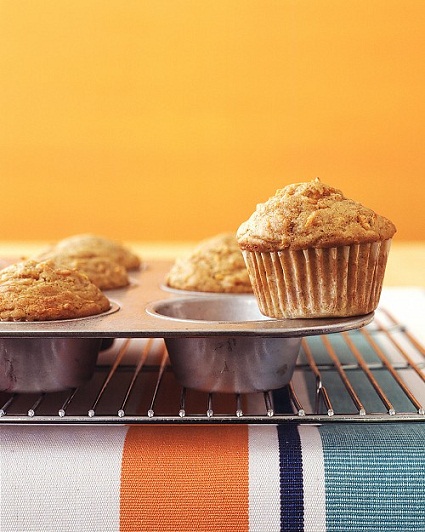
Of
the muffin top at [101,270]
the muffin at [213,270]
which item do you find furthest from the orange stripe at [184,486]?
the muffin top at [101,270]

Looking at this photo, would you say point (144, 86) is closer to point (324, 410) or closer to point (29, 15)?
point (29, 15)

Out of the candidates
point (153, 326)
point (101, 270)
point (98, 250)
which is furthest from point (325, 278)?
point (98, 250)

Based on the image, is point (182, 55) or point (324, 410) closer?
point (324, 410)

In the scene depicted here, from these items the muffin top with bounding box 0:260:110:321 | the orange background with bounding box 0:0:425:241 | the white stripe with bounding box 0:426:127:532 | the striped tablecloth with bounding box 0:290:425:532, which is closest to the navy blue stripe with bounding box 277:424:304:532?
the striped tablecloth with bounding box 0:290:425:532

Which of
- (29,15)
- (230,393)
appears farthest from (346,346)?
(29,15)

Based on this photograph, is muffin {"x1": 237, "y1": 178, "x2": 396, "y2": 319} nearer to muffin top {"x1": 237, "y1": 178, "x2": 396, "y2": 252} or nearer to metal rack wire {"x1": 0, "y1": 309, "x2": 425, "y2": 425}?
muffin top {"x1": 237, "y1": 178, "x2": 396, "y2": 252}

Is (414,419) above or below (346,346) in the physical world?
above
